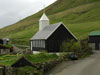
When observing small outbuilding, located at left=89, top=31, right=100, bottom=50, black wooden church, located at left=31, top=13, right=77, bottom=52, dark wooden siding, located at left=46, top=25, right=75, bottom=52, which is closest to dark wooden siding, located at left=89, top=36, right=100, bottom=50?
small outbuilding, located at left=89, top=31, right=100, bottom=50

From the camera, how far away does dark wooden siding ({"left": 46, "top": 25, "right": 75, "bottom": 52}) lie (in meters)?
57.4

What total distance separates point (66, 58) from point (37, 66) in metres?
13.2

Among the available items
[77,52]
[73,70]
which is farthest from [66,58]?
[73,70]

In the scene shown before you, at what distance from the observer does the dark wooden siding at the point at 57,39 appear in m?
57.4

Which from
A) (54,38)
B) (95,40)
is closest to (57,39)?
(54,38)

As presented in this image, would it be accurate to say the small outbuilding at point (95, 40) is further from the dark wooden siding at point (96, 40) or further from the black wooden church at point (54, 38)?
the black wooden church at point (54, 38)

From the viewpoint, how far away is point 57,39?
2299 inches

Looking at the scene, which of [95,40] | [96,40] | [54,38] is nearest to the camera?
[54,38]

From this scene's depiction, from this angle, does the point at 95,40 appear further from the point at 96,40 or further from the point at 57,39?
the point at 57,39

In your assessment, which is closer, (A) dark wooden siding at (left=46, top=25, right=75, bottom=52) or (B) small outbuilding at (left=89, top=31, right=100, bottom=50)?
(A) dark wooden siding at (left=46, top=25, right=75, bottom=52)

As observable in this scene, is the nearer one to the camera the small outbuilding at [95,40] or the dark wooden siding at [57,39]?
the dark wooden siding at [57,39]

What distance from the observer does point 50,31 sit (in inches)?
2330

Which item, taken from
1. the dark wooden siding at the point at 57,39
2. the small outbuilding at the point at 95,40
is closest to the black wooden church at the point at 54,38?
the dark wooden siding at the point at 57,39

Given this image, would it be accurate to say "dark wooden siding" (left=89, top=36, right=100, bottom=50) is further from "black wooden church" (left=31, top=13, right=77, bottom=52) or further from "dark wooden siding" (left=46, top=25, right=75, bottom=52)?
"dark wooden siding" (left=46, top=25, right=75, bottom=52)
